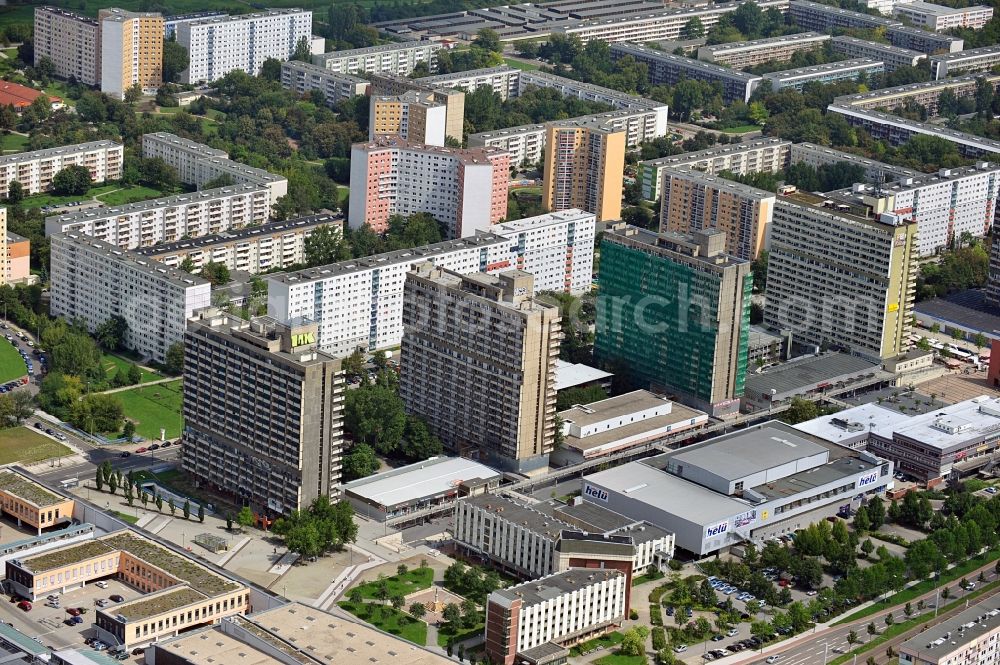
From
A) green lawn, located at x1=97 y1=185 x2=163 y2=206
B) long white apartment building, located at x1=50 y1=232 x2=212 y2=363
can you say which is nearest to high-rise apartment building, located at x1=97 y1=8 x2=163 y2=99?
green lawn, located at x1=97 y1=185 x2=163 y2=206

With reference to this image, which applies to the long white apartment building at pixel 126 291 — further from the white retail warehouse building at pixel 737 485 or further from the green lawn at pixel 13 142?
the green lawn at pixel 13 142

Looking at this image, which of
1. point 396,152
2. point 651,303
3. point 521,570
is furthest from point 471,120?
point 521,570

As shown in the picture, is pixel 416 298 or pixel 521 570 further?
pixel 416 298

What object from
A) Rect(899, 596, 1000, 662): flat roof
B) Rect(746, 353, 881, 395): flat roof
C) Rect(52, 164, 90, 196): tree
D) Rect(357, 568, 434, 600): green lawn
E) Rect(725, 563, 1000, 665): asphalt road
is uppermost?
Rect(52, 164, 90, 196): tree

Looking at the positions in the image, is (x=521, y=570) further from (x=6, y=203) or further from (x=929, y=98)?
(x=929, y=98)

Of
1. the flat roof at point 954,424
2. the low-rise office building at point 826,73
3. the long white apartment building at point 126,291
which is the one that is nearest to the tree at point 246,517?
the long white apartment building at point 126,291

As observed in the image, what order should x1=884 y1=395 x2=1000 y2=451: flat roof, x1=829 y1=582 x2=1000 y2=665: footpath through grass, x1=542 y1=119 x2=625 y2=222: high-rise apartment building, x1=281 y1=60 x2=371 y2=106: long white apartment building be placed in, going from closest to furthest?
x1=829 y1=582 x2=1000 y2=665: footpath through grass < x1=884 y1=395 x2=1000 y2=451: flat roof < x1=542 y1=119 x2=625 y2=222: high-rise apartment building < x1=281 y1=60 x2=371 y2=106: long white apartment building

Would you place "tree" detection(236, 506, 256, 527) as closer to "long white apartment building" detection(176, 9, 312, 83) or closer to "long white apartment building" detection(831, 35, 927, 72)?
"long white apartment building" detection(176, 9, 312, 83)

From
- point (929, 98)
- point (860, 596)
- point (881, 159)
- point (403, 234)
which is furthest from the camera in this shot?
point (929, 98)
